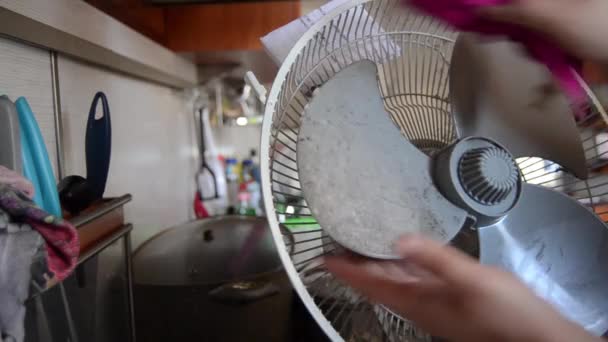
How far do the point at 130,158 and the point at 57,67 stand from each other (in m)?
0.25

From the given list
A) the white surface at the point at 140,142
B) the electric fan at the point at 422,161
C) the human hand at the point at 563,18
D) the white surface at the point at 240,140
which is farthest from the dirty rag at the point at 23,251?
the white surface at the point at 240,140

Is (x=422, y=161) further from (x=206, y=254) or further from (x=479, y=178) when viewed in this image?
(x=206, y=254)

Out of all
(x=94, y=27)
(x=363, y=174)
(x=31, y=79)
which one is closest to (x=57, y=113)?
(x=31, y=79)

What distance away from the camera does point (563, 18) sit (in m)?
0.34

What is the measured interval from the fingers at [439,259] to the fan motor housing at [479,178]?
15cm

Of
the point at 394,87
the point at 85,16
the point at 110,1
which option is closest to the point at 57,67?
the point at 85,16

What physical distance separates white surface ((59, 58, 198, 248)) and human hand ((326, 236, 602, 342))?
19.5 inches

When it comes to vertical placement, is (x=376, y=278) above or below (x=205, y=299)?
above

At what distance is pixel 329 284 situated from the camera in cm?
51

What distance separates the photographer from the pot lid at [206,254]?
2.33 ft

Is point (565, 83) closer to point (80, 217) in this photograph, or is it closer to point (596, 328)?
point (596, 328)

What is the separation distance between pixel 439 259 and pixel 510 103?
0.28m

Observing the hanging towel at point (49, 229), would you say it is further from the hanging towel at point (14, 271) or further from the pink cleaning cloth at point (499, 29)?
the pink cleaning cloth at point (499, 29)

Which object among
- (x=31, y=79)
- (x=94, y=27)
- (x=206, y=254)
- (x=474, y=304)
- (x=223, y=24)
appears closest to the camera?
(x=474, y=304)
